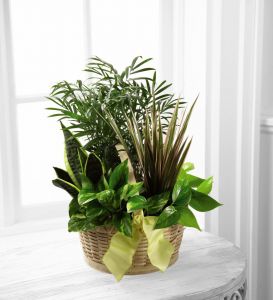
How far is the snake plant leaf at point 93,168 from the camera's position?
44.3 inches

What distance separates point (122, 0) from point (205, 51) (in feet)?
1.22

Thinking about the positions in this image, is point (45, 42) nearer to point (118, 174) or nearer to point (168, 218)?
point (118, 174)

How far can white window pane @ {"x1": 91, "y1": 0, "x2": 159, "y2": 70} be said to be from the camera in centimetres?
163

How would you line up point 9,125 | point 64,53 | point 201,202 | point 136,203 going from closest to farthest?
point 136,203 → point 201,202 → point 9,125 → point 64,53

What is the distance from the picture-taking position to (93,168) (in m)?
1.13

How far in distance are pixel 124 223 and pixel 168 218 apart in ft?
0.30

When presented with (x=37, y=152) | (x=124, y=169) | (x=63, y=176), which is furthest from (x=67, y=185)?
(x=37, y=152)

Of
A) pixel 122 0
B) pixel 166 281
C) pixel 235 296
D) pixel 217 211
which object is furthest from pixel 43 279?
pixel 122 0

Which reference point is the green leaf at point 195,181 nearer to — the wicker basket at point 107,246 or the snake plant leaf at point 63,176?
the wicker basket at point 107,246

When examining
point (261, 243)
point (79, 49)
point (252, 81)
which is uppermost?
point (79, 49)

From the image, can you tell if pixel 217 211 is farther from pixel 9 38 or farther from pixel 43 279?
pixel 9 38

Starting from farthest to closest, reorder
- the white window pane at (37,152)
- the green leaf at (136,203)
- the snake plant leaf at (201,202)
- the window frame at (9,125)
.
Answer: the white window pane at (37,152) < the window frame at (9,125) < the snake plant leaf at (201,202) < the green leaf at (136,203)

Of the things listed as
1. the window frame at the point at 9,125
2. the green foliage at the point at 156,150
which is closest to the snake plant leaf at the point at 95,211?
the green foliage at the point at 156,150

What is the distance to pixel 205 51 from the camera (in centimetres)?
145
